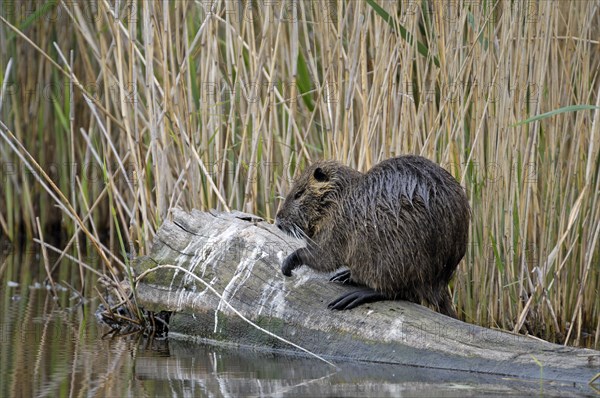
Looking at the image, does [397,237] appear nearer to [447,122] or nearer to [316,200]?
[316,200]

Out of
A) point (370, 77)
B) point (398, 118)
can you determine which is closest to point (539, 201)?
point (398, 118)

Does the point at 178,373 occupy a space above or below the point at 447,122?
below

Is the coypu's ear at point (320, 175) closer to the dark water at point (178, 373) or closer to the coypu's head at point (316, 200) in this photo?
the coypu's head at point (316, 200)

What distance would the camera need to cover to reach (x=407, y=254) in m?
3.82

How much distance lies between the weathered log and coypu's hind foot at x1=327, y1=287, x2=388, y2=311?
26mm

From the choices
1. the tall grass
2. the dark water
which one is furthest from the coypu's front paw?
the tall grass

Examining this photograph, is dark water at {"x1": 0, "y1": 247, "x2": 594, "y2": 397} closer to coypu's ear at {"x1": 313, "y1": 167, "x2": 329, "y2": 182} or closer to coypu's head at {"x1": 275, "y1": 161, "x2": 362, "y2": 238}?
coypu's head at {"x1": 275, "y1": 161, "x2": 362, "y2": 238}

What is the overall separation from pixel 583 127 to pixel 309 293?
1.62 m

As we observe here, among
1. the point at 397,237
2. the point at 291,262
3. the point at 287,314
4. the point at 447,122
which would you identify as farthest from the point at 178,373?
the point at 447,122

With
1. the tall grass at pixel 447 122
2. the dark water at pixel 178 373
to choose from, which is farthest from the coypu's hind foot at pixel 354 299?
the tall grass at pixel 447 122

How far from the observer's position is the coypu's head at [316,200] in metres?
4.16

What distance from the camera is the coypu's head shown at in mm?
4164

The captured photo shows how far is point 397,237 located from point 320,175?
1.76ft

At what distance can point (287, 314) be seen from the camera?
399 cm
